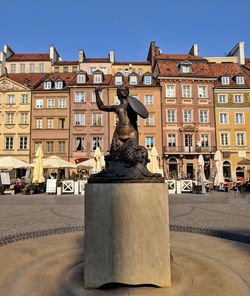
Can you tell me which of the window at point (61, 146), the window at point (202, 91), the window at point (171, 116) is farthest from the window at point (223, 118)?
the window at point (61, 146)

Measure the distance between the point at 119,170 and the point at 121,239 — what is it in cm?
84

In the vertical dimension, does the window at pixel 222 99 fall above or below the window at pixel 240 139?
above

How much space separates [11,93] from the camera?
1485 inches

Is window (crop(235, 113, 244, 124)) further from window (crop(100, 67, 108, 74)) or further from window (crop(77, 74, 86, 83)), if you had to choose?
window (crop(77, 74, 86, 83))

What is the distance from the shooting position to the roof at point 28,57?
4706 centimetres

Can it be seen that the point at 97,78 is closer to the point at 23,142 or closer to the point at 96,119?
the point at 96,119

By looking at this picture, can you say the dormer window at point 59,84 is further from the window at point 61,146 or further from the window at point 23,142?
the window at point 23,142

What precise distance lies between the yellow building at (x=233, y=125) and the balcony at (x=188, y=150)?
1.54m

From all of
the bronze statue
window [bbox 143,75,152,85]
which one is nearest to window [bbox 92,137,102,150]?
window [bbox 143,75,152,85]

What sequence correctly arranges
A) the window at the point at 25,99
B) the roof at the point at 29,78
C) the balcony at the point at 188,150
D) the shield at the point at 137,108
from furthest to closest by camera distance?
the roof at the point at 29,78 < the window at the point at 25,99 < the balcony at the point at 188,150 < the shield at the point at 137,108

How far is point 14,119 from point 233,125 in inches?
1129

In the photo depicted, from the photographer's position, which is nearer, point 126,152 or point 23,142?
point 126,152

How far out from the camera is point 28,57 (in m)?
48.1

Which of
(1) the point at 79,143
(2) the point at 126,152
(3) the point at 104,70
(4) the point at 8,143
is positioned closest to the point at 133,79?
(3) the point at 104,70
